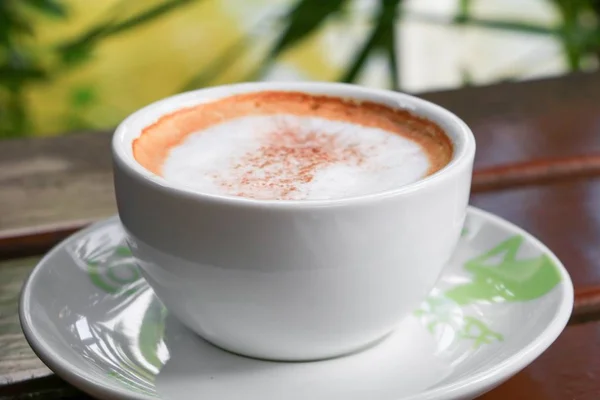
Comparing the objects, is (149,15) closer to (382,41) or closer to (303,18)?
(303,18)

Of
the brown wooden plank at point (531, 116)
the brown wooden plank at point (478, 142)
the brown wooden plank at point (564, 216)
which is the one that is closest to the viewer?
the brown wooden plank at point (564, 216)

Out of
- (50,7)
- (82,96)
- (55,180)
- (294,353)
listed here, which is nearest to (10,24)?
(50,7)

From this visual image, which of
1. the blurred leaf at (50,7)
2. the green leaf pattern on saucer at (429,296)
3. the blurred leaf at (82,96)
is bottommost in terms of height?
the blurred leaf at (82,96)

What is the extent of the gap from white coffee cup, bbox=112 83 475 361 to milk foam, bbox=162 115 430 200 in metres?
0.03

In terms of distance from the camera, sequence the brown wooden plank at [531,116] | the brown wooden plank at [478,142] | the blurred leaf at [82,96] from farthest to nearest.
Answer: the blurred leaf at [82,96] → the brown wooden plank at [531,116] → the brown wooden plank at [478,142]

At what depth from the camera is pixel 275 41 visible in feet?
4.02

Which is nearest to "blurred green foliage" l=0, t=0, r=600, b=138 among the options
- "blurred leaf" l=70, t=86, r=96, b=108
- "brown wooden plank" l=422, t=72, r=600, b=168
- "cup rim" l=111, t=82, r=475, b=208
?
"blurred leaf" l=70, t=86, r=96, b=108

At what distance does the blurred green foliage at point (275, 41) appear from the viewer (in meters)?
1.19

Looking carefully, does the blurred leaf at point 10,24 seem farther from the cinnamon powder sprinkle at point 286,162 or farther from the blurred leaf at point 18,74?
the cinnamon powder sprinkle at point 286,162

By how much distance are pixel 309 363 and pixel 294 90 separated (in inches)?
8.5

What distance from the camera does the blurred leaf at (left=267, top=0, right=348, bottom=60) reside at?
119cm

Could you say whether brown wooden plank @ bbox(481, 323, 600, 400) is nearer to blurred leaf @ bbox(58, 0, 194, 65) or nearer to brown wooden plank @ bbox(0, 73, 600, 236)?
brown wooden plank @ bbox(0, 73, 600, 236)

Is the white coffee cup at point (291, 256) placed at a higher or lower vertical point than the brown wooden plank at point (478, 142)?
higher

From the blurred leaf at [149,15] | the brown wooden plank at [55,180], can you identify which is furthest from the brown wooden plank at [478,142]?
the blurred leaf at [149,15]
